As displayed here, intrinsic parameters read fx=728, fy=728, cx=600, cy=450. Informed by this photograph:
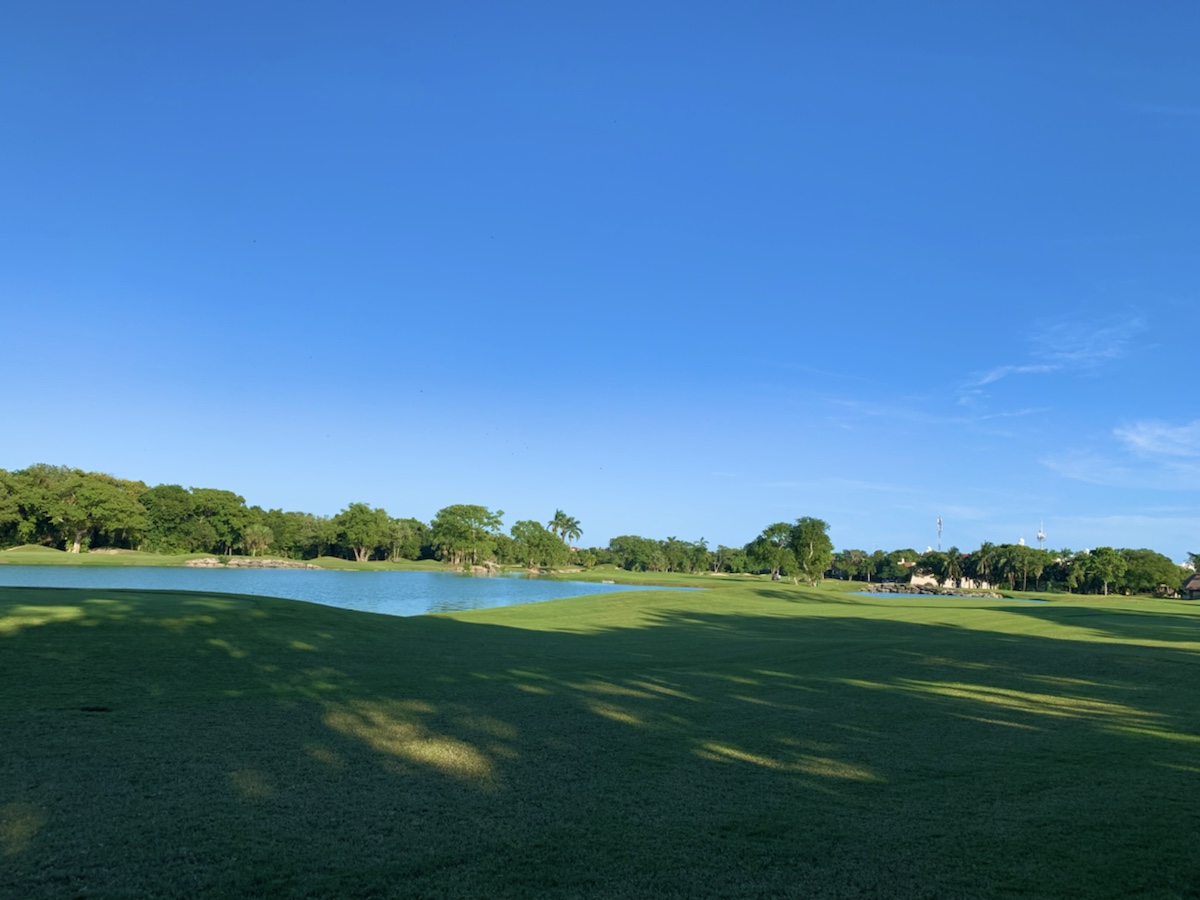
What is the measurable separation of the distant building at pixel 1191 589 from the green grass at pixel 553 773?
425ft

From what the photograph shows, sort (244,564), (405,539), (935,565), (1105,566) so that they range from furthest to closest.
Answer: (935,565) < (405,539) < (1105,566) < (244,564)

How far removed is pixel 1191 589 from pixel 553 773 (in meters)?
146

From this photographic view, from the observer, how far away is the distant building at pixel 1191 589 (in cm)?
11476

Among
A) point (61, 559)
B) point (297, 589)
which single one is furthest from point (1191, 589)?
point (61, 559)

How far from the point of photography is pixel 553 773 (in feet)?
23.7

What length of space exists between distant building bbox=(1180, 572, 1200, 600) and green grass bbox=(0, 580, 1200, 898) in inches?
5099

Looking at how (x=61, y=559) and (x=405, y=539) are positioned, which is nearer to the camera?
(x=61, y=559)

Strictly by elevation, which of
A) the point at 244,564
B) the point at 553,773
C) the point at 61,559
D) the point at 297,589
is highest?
the point at 553,773

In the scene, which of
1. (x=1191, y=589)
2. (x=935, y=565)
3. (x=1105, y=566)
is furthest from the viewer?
(x=935, y=565)

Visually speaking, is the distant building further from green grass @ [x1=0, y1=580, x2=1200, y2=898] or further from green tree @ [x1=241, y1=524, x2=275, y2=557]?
green tree @ [x1=241, y1=524, x2=275, y2=557]

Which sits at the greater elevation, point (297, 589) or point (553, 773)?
point (553, 773)

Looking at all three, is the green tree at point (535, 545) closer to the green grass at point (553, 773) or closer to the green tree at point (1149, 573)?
the green tree at point (1149, 573)

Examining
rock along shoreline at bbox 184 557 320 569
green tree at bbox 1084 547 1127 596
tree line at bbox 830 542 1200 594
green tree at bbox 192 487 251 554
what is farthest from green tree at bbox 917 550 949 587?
green tree at bbox 192 487 251 554

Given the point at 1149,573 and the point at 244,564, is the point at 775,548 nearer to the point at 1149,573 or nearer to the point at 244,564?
the point at 1149,573
